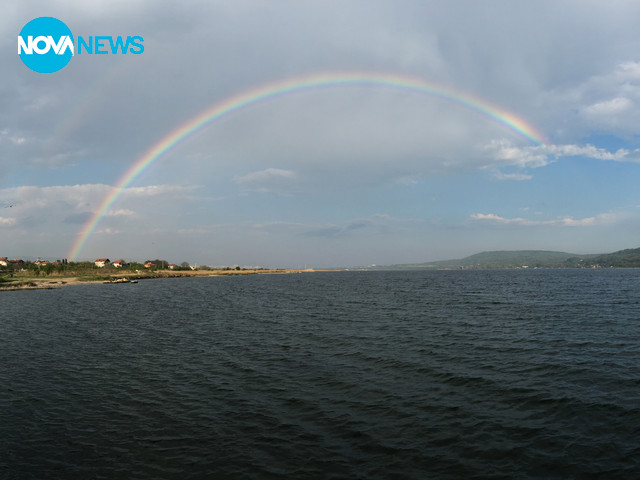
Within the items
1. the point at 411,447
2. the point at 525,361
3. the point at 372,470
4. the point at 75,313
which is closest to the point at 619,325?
the point at 525,361

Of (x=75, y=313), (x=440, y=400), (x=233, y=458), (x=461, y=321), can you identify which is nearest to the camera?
(x=233, y=458)

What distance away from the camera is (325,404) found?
753 inches

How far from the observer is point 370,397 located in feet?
66.2

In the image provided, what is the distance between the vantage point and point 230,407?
18.8 m

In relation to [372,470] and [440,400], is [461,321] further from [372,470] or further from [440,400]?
[372,470]

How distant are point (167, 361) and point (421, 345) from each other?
21223 millimetres

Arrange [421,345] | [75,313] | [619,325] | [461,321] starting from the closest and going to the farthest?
[421,345] → [619,325] → [461,321] → [75,313]

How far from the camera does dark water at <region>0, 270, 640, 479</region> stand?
13562mm

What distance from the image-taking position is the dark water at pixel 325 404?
13.6 meters

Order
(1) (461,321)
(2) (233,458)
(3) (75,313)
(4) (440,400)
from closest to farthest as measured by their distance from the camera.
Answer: (2) (233,458)
(4) (440,400)
(1) (461,321)
(3) (75,313)

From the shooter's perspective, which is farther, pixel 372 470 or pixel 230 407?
pixel 230 407

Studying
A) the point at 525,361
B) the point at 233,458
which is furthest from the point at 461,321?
the point at 233,458

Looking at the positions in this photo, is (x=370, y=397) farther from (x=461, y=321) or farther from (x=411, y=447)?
(x=461, y=321)

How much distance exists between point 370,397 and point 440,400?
3720 mm
